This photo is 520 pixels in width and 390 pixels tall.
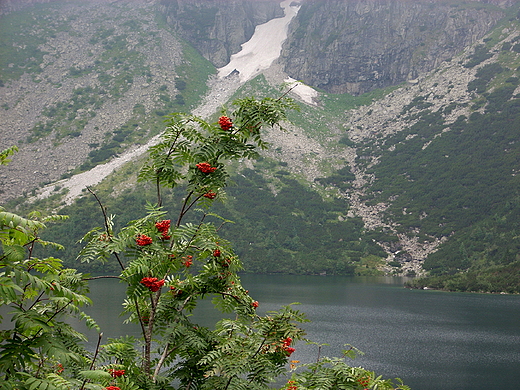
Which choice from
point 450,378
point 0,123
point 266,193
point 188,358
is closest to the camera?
point 188,358

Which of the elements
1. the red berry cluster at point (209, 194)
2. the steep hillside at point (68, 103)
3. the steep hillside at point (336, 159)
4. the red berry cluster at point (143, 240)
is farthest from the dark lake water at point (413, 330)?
the steep hillside at point (68, 103)

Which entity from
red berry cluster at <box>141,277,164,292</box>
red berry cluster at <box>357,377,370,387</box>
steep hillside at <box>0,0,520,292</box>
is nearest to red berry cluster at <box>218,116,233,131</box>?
red berry cluster at <box>141,277,164,292</box>

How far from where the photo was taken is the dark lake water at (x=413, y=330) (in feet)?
114

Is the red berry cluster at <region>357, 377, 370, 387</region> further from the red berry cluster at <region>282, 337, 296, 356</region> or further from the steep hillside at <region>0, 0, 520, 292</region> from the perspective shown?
the steep hillside at <region>0, 0, 520, 292</region>

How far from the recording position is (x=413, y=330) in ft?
165

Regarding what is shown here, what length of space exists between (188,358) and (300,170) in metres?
154

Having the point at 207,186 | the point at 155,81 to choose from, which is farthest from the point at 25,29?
the point at 207,186

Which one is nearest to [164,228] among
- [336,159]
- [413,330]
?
[413,330]

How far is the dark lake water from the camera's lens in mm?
34844

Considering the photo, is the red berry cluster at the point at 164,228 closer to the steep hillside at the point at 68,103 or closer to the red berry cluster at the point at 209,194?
the red berry cluster at the point at 209,194

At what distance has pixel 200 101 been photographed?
193625 mm

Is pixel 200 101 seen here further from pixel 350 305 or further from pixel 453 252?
pixel 350 305

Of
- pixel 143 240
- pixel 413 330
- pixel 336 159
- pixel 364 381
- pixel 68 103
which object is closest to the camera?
pixel 143 240

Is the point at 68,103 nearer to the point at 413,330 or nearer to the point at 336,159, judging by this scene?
Result: the point at 336,159
